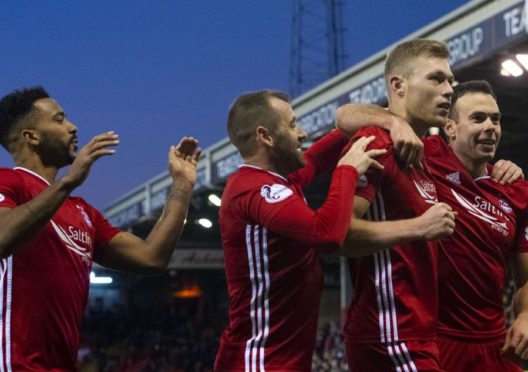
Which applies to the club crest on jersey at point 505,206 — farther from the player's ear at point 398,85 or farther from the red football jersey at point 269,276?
the red football jersey at point 269,276

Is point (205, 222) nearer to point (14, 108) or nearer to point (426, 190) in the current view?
point (14, 108)

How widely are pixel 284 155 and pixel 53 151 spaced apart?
1046 millimetres

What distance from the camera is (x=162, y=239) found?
14.8 ft

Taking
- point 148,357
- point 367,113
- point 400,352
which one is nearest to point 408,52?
point 367,113

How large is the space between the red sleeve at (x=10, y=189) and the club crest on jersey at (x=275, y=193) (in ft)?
3.43

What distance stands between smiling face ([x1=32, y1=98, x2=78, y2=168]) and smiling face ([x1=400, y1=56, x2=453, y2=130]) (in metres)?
1.55

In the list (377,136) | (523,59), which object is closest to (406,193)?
(377,136)

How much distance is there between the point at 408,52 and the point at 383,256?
103cm

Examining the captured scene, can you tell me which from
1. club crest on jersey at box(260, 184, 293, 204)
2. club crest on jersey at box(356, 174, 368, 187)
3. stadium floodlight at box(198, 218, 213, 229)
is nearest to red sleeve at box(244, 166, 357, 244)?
club crest on jersey at box(260, 184, 293, 204)

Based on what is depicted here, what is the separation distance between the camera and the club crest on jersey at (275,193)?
3.98 m

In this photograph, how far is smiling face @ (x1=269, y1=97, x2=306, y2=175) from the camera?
4273 millimetres

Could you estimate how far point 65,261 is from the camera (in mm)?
4062

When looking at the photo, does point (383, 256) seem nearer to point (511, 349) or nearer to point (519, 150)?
point (511, 349)

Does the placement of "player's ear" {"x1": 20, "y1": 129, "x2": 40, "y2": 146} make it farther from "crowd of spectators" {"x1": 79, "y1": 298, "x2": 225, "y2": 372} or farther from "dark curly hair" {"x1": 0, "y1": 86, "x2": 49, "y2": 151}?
"crowd of spectators" {"x1": 79, "y1": 298, "x2": 225, "y2": 372}
